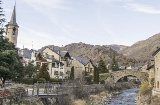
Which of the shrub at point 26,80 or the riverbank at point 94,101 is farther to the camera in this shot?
the shrub at point 26,80

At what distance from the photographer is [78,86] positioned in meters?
42.1

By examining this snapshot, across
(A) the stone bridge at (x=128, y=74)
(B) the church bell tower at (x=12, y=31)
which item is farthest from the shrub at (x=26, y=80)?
(A) the stone bridge at (x=128, y=74)

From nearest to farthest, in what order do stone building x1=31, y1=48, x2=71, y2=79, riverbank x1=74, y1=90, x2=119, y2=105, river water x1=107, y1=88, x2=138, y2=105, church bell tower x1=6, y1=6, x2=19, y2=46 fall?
riverbank x1=74, y1=90, x2=119, y2=105 → river water x1=107, y1=88, x2=138, y2=105 → stone building x1=31, y1=48, x2=71, y2=79 → church bell tower x1=6, y1=6, x2=19, y2=46

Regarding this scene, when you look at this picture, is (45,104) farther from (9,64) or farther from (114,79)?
(114,79)

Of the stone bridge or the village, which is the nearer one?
the village

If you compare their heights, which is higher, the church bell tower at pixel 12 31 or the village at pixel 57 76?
the church bell tower at pixel 12 31

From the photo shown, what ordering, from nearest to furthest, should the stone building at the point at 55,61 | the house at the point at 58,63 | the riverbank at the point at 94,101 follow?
the riverbank at the point at 94,101 < the stone building at the point at 55,61 < the house at the point at 58,63

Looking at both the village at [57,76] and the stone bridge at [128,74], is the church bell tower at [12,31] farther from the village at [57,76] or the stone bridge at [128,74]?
the stone bridge at [128,74]

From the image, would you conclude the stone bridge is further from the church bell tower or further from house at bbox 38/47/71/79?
the church bell tower

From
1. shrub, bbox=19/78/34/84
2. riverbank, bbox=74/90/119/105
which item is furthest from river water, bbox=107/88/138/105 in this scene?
shrub, bbox=19/78/34/84

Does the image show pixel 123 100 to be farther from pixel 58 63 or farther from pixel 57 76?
pixel 58 63

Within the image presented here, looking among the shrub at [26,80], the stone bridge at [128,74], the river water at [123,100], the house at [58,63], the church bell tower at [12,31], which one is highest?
the church bell tower at [12,31]

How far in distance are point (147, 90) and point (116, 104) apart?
5868 millimetres

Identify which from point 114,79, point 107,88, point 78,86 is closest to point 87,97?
point 78,86
